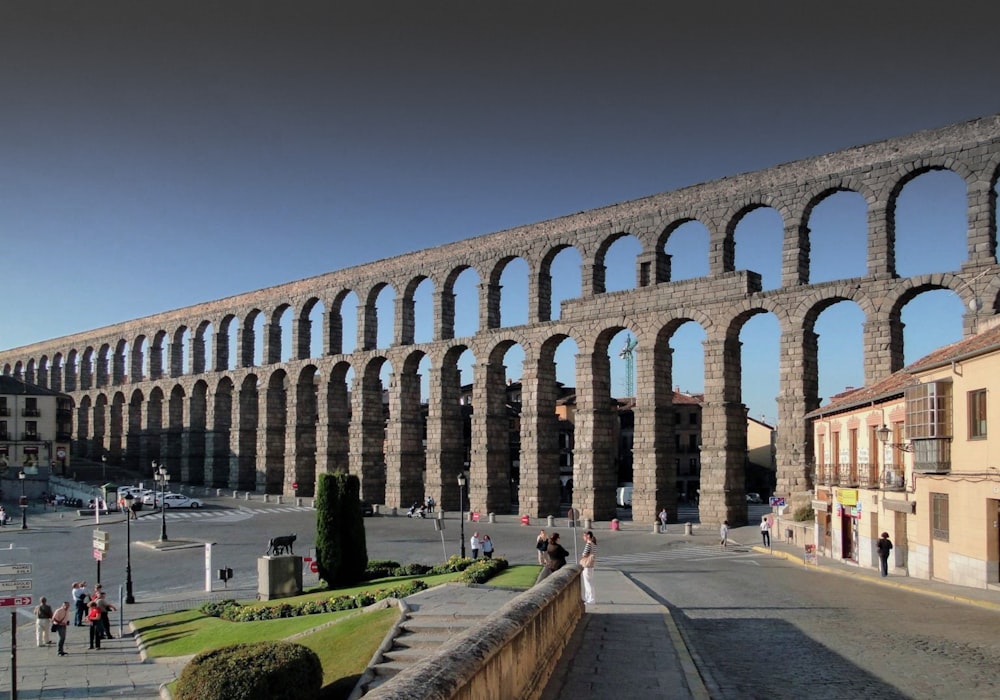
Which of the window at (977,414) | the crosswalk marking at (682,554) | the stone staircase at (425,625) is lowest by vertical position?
the crosswalk marking at (682,554)

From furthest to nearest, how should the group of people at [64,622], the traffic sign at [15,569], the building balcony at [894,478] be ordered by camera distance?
the building balcony at [894,478] → the group of people at [64,622] → the traffic sign at [15,569]

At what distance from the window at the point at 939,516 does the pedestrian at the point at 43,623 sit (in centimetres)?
2546

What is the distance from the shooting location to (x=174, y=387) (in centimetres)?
9194

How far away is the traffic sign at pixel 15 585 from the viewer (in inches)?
707

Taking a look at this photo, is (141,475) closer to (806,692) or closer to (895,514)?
(895,514)

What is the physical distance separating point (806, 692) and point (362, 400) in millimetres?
59060

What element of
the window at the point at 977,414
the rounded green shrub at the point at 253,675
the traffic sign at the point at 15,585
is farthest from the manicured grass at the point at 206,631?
the window at the point at 977,414

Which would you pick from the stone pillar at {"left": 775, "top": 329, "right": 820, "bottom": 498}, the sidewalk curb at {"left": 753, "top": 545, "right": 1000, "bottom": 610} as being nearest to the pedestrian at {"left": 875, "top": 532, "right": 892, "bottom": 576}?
the sidewalk curb at {"left": 753, "top": 545, "right": 1000, "bottom": 610}

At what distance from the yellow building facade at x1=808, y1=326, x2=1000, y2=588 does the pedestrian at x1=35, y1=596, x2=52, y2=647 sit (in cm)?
2528

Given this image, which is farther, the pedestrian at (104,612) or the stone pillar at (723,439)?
the stone pillar at (723,439)

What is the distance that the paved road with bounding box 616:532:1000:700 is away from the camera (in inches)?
501

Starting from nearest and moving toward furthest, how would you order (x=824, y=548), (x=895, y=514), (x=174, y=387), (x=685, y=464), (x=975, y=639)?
(x=975, y=639)
(x=895, y=514)
(x=824, y=548)
(x=685, y=464)
(x=174, y=387)

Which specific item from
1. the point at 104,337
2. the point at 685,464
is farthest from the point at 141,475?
the point at 685,464

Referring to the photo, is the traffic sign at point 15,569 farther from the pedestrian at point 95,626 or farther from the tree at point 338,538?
the tree at point 338,538
